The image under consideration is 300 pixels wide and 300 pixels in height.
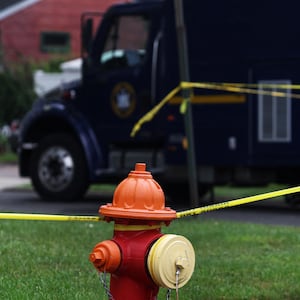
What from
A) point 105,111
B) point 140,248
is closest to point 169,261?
point 140,248

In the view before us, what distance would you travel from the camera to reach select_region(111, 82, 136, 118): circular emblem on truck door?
1344 centimetres

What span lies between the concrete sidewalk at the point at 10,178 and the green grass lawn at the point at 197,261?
8786 mm

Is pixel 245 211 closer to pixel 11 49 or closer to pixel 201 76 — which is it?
pixel 201 76

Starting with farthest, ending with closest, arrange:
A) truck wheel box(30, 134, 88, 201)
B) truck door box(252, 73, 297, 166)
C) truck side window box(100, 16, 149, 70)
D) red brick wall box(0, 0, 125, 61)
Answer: red brick wall box(0, 0, 125, 61), truck wheel box(30, 134, 88, 201), truck side window box(100, 16, 149, 70), truck door box(252, 73, 297, 166)

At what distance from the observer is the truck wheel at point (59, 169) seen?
1387cm

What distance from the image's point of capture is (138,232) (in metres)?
4.79

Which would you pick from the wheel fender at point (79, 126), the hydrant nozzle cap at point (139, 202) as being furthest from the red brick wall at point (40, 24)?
the hydrant nozzle cap at point (139, 202)

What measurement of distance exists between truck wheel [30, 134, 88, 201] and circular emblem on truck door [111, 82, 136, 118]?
90 centimetres

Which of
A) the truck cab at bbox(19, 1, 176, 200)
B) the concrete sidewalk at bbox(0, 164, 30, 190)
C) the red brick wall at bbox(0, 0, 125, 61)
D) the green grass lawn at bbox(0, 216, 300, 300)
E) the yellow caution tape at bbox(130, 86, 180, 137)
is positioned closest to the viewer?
the green grass lawn at bbox(0, 216, 300, 300)

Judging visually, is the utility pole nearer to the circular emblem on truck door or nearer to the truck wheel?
the circular emblem on truck door

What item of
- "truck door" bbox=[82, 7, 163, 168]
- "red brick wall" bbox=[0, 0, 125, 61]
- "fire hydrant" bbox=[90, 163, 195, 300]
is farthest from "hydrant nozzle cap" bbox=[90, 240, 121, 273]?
"red brick wall" bbox=[0, 0, 125, 61]

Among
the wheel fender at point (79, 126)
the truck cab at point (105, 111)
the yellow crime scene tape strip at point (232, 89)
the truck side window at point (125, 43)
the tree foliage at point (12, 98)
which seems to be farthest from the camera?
the tree foliage at point (12, 98)

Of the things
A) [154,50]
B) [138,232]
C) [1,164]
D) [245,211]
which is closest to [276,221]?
[245,211]

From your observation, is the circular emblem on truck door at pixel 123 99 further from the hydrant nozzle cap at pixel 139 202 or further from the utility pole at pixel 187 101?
the hydrant nozzle cap at pixel 139 202
